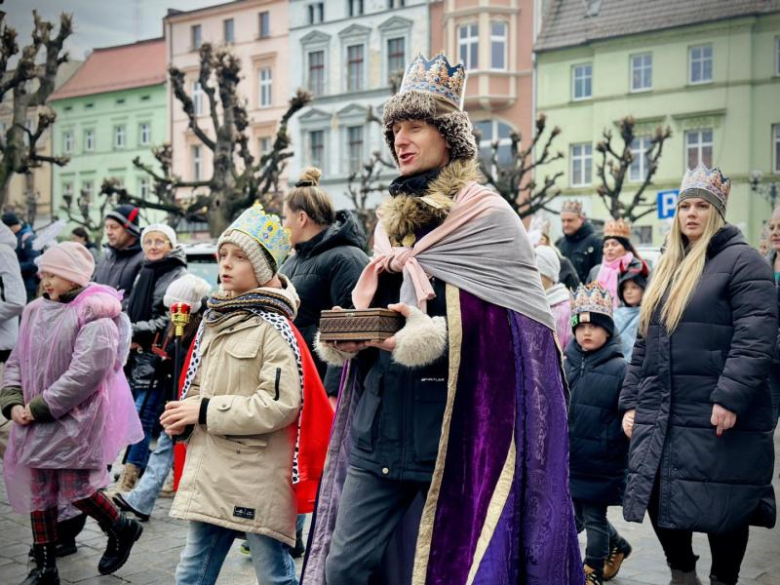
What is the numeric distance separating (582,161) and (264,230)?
1508 inches

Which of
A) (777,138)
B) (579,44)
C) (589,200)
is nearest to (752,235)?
(777,138)

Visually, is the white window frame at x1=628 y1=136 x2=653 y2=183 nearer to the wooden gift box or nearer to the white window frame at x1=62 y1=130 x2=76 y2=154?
the white window frame at x1=62 y1=130 x2=76 y2=154

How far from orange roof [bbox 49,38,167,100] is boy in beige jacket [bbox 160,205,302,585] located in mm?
52865

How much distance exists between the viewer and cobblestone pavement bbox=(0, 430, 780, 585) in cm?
551

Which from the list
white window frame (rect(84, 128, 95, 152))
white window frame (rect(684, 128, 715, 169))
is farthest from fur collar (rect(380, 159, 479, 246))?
white window frame (rect(84, 128, 95, 152))

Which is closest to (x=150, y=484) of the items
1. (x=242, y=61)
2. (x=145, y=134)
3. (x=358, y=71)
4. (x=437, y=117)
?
(x=437, y=117)

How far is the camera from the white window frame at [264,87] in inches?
2024

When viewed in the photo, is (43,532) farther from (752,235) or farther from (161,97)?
(161,97)

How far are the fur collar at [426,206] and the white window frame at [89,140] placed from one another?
2269 inches

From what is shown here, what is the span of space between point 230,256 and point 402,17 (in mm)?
43120

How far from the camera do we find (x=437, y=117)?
3.65 m

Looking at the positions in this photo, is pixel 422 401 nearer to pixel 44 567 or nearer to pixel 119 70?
pixel 44 567

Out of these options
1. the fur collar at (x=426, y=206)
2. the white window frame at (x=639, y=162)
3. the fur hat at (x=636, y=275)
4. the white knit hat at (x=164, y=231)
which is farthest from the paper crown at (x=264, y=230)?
the white window frame at (x=639, y=162)

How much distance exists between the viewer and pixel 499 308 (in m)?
3.49
